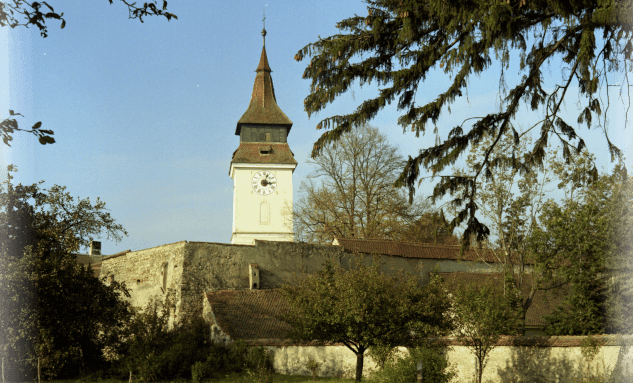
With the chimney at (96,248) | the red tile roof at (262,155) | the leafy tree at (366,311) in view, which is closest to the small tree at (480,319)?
the leafy tree at (366,311)

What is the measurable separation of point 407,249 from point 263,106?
929 inches

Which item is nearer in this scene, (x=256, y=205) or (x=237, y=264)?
(x=237, y=264)

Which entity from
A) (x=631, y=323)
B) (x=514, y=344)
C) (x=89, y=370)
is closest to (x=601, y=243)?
(x=631, y=323)

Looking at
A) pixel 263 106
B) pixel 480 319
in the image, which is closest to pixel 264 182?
pixel 263 106

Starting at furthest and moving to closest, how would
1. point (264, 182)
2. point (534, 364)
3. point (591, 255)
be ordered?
point (264, 182), point (591, 255), point (534, 364)

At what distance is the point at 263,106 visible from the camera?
4944 cm

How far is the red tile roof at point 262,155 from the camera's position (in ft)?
154

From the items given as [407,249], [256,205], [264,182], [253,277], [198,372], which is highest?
[264,182]

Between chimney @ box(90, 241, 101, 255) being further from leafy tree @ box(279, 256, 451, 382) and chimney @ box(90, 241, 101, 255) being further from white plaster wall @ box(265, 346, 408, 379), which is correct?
leafy tree @ box(279, 256, 451, 382)

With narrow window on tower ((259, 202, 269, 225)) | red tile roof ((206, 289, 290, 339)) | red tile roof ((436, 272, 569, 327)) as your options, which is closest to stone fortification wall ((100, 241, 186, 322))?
red tile roof ((206, 289, 290, 339))

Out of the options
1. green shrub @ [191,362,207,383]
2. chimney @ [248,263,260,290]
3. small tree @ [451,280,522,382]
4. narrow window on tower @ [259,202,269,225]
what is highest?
narrow window on tower @ [259,202,269,225]

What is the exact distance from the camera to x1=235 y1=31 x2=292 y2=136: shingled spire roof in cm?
4803

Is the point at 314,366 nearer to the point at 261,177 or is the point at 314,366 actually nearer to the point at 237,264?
the point at 237,264

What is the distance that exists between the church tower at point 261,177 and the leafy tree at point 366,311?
29295 millimetres
